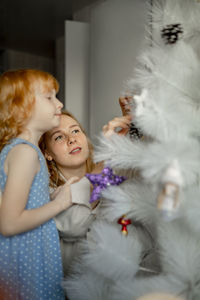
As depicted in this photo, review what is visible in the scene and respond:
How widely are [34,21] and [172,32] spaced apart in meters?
3.65

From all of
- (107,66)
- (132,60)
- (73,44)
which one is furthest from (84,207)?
(73,44)

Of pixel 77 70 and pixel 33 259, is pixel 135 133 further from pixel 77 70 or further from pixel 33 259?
pixel 77 70

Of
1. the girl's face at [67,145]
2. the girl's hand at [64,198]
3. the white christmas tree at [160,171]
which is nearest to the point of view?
the white christmas tree at [160,171]

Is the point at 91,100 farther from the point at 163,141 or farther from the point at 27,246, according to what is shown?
the point at 163,141

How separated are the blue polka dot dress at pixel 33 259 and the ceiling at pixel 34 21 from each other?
2961 millimetres

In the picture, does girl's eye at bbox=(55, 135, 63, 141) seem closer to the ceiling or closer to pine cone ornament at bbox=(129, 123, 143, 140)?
pine cone ornament at bbox=(129, 123, 143, 140)

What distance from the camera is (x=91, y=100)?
3.33 metres

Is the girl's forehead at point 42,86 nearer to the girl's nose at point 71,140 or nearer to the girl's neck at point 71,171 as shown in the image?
the girl's nose at point 71,140

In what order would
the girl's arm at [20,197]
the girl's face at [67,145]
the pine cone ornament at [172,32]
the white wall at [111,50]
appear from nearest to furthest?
the pine cone ornament at [172,32]
the girl's arm at [20,197]
the girl's face at [67,145]
the white wall at [111,50]

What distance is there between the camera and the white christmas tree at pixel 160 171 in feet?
2.24

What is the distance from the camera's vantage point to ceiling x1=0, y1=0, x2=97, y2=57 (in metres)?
3.61

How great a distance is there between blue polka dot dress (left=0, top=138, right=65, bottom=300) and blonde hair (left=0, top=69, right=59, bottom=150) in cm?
5

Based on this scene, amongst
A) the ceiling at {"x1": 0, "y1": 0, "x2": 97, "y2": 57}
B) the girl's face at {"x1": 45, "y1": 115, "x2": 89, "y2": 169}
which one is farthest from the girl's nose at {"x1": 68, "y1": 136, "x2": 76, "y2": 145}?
the ceiling at {"x1": 0, "y1": 0, "x2": 97, "y2": 57}

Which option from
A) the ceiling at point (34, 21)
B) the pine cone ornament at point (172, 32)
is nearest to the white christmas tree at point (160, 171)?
the pine cone ornament at point (172, 32)
